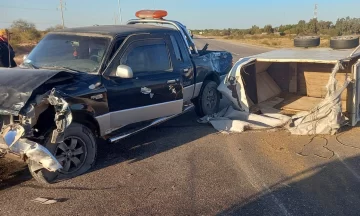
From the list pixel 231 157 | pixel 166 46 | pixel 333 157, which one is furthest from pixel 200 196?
pixel 166 46

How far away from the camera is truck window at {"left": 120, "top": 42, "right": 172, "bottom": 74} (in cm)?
617

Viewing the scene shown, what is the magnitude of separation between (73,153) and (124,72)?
135cm

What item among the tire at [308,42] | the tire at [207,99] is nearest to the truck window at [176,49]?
the tire at [207,99]

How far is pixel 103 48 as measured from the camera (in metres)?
5.94

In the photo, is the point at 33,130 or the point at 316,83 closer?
the point at 33,130

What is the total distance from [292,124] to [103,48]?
12.6 feet

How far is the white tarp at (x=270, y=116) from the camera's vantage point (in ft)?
22.8

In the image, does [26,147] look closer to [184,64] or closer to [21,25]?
A: [184,64]

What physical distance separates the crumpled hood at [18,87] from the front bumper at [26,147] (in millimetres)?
225

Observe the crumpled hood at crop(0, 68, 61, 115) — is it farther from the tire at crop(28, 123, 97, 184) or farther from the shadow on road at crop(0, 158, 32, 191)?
the shadow on road at crop(0, 158, 32, 191)

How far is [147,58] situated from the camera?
6500mm

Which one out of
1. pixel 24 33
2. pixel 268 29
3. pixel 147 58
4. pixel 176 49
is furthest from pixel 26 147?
pixel 268 29

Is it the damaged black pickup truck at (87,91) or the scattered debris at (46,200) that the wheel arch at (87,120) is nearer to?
the damaged black pickup truck at (87,91)

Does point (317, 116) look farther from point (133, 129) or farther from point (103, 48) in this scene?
point (103, 48)
